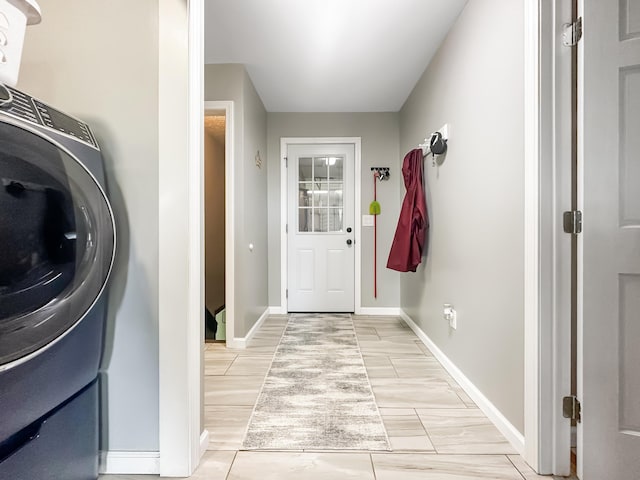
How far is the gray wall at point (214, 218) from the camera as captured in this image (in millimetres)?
4035

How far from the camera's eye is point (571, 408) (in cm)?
130

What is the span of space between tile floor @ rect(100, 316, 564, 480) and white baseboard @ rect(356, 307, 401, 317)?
148cm

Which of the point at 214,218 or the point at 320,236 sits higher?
the point at 214,218

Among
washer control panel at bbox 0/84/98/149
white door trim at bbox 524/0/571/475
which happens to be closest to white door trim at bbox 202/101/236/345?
washer control panel at bbox 0/84/98/149

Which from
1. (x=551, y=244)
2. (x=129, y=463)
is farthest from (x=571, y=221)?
(x=129, y=463)

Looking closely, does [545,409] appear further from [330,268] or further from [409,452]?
[330,268]

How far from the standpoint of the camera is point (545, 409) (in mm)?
1308

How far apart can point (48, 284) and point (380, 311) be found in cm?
354

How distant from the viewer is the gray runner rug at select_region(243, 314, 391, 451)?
60.1 inches

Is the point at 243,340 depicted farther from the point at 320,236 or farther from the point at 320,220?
the point at 320,220

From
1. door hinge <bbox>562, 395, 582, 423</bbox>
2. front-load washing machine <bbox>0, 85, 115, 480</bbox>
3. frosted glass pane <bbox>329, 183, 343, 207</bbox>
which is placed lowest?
door hinge <bbox>562, 395, 582, 423</bbox>

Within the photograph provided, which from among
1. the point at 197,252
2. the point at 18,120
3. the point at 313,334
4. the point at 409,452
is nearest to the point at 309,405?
the point at 409,452

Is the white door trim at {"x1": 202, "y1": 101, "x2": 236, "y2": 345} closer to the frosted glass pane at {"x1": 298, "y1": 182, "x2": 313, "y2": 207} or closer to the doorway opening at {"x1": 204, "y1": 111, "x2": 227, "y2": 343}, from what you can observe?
the doorway opening at {"x1": 204, "y1": 111, "x2": 227, "y2": 343}

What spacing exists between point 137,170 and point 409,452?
5.19ft
